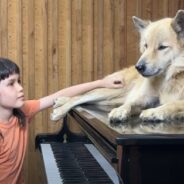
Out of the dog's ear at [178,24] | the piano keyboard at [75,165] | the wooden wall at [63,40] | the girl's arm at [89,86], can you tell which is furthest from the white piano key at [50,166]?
the wooden wall at [63,40]

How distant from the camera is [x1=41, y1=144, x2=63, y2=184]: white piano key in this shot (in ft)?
4.98

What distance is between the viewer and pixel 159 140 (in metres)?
0.71

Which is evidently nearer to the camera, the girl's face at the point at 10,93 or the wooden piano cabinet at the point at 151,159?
the wooden piano cabinet at the point at 151,159

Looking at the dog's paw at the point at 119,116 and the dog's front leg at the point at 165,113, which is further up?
the dog's front leg at the point at 165,113

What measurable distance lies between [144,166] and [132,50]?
243 centimetres

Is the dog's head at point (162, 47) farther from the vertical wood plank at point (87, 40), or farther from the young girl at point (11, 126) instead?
the vertical wood plank at point (87, 40)

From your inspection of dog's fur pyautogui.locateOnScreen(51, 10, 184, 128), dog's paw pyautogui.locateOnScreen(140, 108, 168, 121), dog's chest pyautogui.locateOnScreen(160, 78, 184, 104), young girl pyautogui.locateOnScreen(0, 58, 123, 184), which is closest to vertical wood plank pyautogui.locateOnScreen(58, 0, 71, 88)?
young girl pyautogui.locateOnScreen(0, 58, 123, 184)

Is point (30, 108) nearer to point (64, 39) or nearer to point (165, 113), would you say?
point (64, 39)

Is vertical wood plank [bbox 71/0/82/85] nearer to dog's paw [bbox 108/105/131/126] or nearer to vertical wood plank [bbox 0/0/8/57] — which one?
vertical wood plank [bbox 0/0/8/57]

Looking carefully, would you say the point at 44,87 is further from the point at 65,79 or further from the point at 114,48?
the point at 114,48

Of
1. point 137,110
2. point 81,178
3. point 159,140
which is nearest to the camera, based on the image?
point 159,140

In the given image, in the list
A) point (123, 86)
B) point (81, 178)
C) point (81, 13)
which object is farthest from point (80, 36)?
point (81, 178)

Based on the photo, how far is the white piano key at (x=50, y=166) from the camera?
152 centimetres

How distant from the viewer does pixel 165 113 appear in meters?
1.16
